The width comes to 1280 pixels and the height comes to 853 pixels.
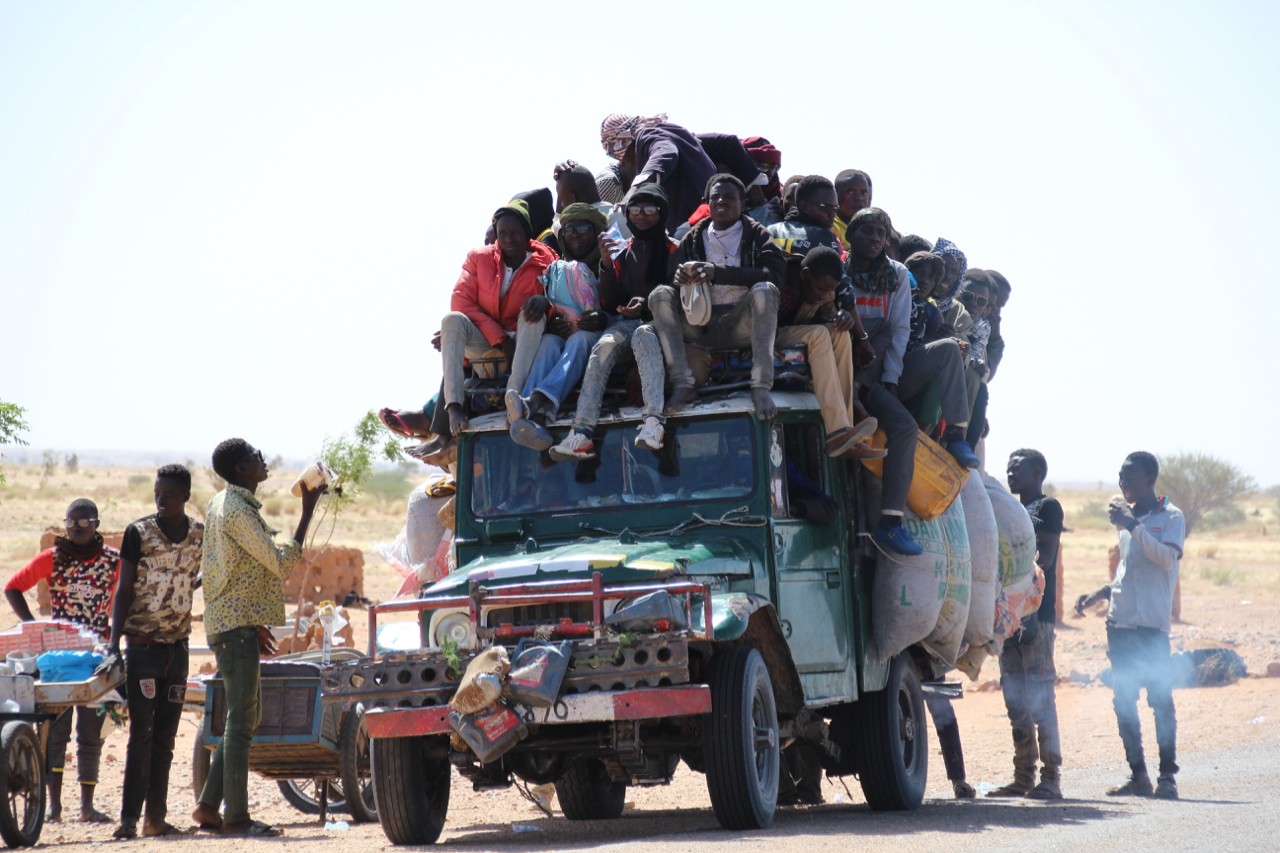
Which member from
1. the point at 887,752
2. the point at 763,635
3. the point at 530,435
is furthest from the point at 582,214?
the point at 887,752

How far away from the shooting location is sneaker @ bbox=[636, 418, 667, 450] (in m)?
9.45

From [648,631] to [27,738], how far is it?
351 cm

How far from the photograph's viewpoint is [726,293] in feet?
32.3

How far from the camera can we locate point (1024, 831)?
29.3 ft

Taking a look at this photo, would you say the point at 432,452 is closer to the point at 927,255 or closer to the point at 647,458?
the point at 647,458

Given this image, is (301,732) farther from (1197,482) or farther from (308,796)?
(1197,482)

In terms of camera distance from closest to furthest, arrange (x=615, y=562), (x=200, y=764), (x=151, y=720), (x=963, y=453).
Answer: (x=615, y=562)
(x=151, y=720)
(x=200, y=764)
(x=963, y=453)

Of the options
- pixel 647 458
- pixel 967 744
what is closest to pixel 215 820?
pixel 647 458

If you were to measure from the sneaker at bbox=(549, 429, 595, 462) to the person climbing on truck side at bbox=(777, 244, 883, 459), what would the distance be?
1.33 m

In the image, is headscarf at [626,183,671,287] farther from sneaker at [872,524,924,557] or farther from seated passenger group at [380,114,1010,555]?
sneaker at [872,524,924,557]

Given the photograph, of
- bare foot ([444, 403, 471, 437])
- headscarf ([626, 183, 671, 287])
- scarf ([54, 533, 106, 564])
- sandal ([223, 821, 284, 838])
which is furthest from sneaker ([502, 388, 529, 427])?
scarf ([54, 533, 106, 564])

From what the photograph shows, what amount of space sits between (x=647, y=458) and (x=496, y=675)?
1.98 meters

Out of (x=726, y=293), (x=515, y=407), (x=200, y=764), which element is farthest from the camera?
(x=200, y=764)

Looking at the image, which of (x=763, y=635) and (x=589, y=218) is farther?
(x=589, y=218)
